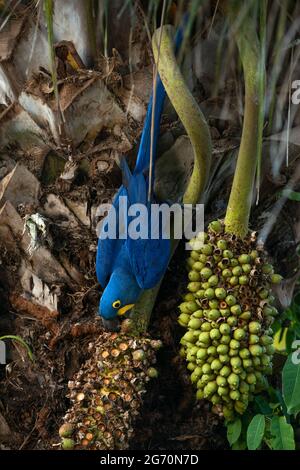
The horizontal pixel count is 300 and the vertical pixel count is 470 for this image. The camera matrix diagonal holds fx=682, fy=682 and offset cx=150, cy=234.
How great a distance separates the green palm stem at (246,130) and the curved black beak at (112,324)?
45 cm

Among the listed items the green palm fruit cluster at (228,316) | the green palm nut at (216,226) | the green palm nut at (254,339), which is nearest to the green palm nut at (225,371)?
the green palm fruit cluster at (228,316)

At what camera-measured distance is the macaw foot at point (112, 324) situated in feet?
6.95

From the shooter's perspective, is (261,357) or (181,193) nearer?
(261,357)

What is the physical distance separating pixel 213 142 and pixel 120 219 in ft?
1.25

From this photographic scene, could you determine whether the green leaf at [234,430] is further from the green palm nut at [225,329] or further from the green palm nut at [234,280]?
the green palm nut at [234,280]

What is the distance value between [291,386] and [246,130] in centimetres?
77

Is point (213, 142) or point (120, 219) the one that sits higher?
point (213, 142)

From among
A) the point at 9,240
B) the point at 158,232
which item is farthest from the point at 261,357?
the point at 9,240

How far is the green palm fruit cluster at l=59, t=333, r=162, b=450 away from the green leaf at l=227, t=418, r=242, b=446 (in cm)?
31

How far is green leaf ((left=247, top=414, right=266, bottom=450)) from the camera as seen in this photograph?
6.60ft

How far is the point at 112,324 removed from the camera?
2.13 meters

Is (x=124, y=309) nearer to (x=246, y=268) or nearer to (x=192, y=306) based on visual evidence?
(x=192, y=306)

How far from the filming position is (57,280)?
2176mm
